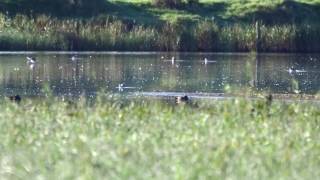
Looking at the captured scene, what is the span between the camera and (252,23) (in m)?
42.7

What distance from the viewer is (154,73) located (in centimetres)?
2823

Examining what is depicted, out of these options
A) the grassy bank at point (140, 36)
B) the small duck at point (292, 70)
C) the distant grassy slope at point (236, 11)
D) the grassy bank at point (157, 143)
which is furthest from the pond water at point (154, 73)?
the grassy bank at point (157, 143)

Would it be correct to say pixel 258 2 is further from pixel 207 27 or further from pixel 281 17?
pixel 207 27

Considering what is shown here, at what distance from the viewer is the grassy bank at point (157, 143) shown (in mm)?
9273

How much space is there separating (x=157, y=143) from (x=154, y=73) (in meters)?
17.9

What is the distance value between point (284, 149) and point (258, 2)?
3712 cm

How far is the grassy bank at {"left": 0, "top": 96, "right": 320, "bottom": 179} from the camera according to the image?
9273 mm

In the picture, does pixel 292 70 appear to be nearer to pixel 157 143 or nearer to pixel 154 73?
pixel 154 73

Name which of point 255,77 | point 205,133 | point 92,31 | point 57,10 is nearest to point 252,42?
point 92,31

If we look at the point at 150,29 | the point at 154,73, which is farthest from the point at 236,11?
the point at 154,73

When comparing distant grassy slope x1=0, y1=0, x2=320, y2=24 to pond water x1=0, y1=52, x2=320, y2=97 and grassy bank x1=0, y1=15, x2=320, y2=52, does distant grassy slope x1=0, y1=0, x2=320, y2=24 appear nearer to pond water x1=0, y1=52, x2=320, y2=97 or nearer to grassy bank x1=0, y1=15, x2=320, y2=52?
grassy bank x1=0, y1=15, x2=320, y2=52

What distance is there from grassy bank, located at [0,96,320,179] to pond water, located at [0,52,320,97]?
7216 mm

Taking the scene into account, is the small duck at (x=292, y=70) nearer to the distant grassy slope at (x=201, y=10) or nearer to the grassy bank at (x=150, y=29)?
the grassy bank at (x=150, y=29)

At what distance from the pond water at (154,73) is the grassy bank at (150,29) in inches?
63.0
